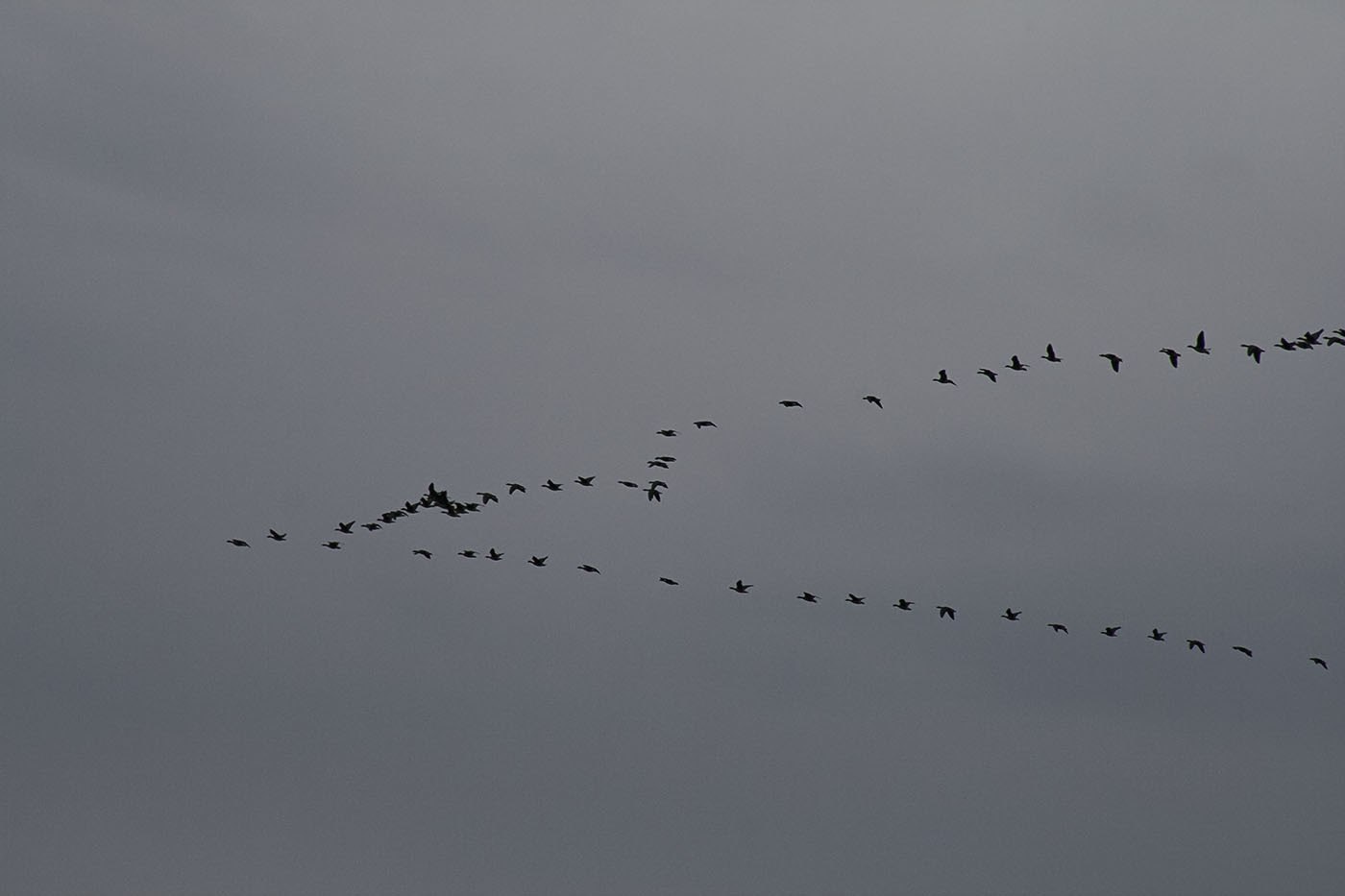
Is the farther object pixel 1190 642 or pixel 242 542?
pixel 242 542

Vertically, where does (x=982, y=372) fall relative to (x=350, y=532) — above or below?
above

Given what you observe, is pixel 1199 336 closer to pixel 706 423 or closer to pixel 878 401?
pixel 878 401

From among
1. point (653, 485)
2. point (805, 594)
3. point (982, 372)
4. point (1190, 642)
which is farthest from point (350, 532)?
point (1190, 642)

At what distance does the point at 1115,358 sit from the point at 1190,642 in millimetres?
23469

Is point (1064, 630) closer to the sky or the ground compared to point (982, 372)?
closer to the ground

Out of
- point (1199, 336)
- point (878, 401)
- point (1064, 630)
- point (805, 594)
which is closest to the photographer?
point (1199, 336)

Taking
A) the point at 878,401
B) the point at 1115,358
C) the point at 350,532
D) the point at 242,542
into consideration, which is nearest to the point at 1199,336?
the point at 1115,358

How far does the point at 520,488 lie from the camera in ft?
373

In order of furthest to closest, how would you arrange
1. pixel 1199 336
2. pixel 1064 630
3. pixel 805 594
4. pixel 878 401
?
pixel 805 594 → pixel 1064 630 → pixel 878 401 → pixel 1199 336

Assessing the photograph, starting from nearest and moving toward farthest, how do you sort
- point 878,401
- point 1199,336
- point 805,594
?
point 1199,336
point 878,401
point 805,594

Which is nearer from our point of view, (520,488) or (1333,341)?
(1333,341)

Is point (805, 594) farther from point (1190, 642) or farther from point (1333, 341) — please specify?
point (1333, 341)

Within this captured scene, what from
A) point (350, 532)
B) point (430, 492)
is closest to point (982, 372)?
point (430, 492)

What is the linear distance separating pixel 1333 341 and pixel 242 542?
204 ft
